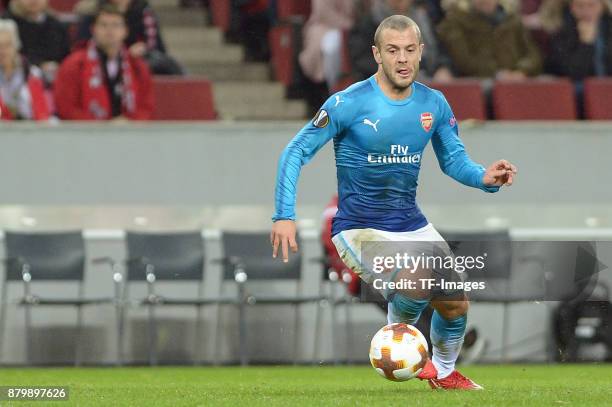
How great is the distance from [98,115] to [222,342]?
271 cm

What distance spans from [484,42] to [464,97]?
4.34 ft

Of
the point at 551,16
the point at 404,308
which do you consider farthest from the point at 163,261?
the point at 404,308

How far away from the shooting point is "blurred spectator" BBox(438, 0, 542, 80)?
17.8 m

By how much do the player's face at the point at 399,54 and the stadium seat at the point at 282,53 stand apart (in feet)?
29.2

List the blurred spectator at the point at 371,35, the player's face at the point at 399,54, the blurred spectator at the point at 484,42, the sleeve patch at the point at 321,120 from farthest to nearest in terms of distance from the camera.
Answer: the blurred spectator at the point at 484,42 < the blurred spectator at the point at 371,35 < the sleeve patch at the point at 321,120 < the player's face at the point at 399,54

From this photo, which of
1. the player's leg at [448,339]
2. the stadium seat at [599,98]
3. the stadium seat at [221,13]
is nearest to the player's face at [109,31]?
the stadium seat at [221,13]

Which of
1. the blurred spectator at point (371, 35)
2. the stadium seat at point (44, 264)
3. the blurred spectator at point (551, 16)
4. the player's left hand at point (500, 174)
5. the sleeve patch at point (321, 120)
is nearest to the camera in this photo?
the player's left hand at point (500, 174)

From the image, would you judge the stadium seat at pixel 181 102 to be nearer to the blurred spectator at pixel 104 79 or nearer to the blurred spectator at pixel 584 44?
the blurred spectator at pixel 104 79

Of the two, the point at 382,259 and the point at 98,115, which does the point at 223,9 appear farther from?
the point at 382,259

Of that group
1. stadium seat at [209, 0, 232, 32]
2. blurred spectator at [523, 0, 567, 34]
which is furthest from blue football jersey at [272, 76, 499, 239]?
stadium seat at [209, 0, 232, 32]

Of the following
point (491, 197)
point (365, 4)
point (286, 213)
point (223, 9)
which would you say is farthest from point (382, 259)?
point (223, 9)

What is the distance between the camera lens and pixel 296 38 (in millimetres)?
18031

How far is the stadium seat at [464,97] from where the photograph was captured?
16.7m

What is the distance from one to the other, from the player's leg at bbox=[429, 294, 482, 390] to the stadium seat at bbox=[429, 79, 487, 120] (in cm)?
743
